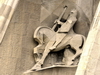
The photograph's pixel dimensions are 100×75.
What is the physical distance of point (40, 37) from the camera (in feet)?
17.0

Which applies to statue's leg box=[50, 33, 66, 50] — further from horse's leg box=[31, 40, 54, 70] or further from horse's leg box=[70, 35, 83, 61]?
horse's leg box=[70, 35, 83, 61]

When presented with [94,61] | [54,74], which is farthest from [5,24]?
[94,61]

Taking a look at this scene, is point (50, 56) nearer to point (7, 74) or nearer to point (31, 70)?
point (31, 70)

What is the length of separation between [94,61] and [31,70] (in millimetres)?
1985

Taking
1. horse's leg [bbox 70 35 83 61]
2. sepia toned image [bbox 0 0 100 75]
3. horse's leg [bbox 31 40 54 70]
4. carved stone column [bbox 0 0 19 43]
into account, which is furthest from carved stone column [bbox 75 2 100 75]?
carved stone column [bbox 0 0 19 43]

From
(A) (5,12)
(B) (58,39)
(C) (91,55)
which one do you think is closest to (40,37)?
(B) (58,39)

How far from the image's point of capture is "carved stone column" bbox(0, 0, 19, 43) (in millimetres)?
5078

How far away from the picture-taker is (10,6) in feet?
17.1

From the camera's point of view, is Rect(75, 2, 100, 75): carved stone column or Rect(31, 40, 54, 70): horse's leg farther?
Rect(31, 40, 54, 70): horse's leg

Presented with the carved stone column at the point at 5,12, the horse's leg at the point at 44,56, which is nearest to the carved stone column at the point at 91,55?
the horse's leg at the point at 44,56

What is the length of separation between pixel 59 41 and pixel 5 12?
1321 millimetres

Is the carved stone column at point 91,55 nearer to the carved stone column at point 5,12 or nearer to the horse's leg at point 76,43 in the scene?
the horse's leg at point 76,43

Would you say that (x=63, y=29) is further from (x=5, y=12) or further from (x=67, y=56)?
(x=5, y=12)

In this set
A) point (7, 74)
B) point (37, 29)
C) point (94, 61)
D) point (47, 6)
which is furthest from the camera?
point (47, 6)
